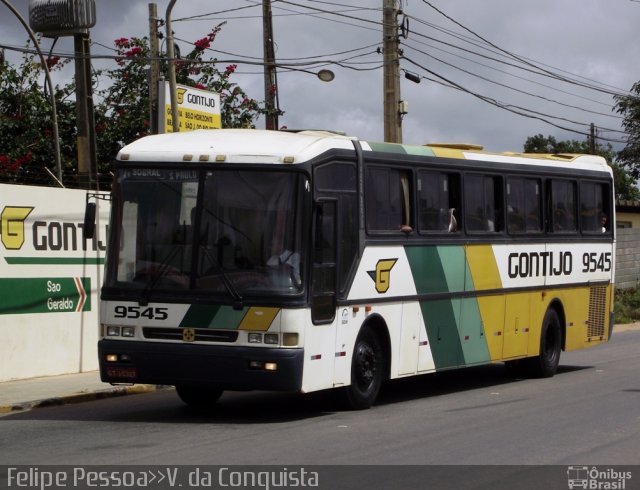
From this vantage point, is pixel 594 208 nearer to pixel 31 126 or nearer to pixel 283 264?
pixel 283 264

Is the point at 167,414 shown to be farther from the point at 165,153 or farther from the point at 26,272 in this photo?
the point at 26,272

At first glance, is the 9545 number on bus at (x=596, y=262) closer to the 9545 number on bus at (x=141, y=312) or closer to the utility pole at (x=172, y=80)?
the utility pole at (x=172, y=80)

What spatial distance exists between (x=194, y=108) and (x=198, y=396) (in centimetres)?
1074

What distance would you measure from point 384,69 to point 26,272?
1208 centimetres

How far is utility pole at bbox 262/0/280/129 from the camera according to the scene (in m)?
32.2

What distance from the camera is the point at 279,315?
41.5 ft

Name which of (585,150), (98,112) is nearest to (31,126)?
(98,112)

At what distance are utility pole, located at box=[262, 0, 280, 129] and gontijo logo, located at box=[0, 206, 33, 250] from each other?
15307mm

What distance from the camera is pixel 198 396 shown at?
1443 cm

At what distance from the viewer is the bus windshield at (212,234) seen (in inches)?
504

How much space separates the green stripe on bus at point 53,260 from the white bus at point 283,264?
385cm
